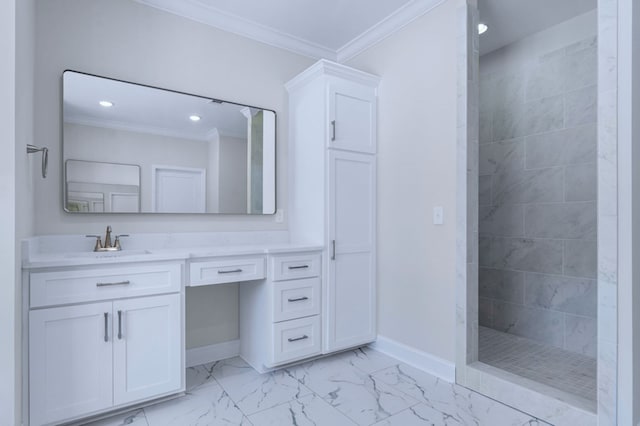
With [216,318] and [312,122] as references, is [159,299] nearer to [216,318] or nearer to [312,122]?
[216,318]

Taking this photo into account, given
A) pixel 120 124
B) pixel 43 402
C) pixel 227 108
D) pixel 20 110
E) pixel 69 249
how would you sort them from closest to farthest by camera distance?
pixel 20 110 < pixel 43 402 < pixel 69 249 < pixel 120 124 < pixel 227 108

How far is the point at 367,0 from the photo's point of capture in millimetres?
2553

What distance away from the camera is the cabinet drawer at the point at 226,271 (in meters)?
2.20

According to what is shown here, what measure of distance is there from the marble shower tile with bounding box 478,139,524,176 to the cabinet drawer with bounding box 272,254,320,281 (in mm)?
1906

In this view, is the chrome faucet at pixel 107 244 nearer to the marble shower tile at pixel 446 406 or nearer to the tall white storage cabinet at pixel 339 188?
the tall white storage cabinet at pixel 339 188

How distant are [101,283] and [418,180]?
205cm

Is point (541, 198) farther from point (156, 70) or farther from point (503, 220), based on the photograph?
point (156, 70)

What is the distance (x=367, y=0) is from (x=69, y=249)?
8.34ft

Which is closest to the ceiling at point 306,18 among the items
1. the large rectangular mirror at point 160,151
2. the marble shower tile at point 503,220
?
the large rectangular mirror at point 160,151

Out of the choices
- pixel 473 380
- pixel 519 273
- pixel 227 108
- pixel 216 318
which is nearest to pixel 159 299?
pixel 216 318

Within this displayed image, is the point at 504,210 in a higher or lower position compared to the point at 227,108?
lower

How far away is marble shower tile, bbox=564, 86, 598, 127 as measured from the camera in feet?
8.93

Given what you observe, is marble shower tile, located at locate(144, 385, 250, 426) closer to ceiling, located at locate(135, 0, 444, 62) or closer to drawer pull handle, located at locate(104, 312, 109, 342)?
drawer pull handle, located at locate(104, 312, 109, 342)

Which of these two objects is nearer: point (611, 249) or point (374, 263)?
point (611, 249)
